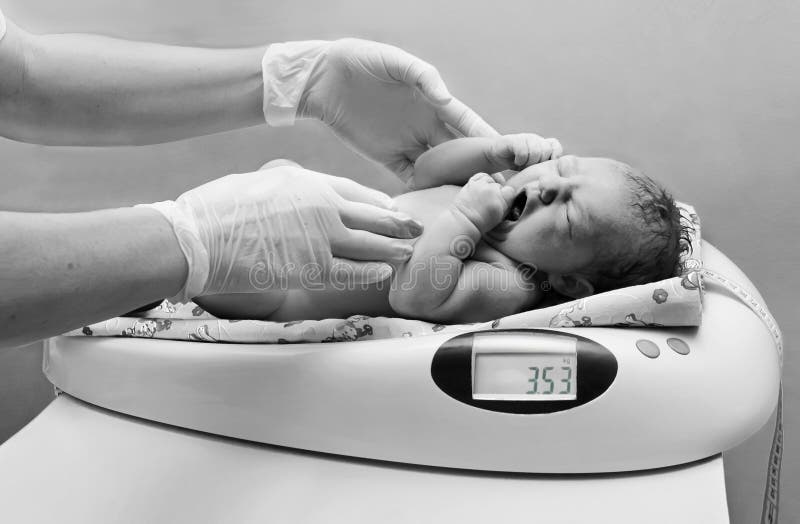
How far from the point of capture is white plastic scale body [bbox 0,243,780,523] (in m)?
0.83

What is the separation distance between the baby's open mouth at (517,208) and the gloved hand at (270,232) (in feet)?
0.82

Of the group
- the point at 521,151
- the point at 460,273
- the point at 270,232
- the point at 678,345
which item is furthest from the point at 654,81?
the point at 270,232

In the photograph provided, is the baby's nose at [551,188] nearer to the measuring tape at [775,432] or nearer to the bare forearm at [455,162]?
the bare forearm at [455,162]

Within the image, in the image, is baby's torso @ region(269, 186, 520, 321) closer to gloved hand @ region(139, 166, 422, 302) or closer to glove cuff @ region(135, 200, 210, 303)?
gloved hand @ region(139, 166, 422, 302)

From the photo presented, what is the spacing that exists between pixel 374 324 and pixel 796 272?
39.8 inches

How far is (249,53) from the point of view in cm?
131

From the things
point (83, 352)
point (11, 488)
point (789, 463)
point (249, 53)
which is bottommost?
point (789, 463)

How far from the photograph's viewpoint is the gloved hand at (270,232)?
2.97ft

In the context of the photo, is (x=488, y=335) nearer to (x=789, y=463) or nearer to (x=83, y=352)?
(x=83, y=352)

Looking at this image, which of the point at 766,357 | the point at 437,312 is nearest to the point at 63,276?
the point at 437,312

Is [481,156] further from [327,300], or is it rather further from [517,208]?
[327,300]

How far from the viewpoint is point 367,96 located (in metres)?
1.34

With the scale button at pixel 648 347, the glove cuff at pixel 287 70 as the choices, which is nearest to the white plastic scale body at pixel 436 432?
the scale button at pixel 648 347

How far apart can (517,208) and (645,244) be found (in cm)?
22
